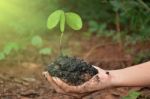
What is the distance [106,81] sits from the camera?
240cm

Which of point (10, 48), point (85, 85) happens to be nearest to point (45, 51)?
point (10, 48)

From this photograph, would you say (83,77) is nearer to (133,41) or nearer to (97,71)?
(97,71)

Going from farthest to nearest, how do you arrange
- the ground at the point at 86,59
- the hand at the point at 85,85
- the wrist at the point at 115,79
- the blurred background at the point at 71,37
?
1. the blurred background at the point at 71,37
2. the ground at the point at 86,59
3. the wrist at the point at 115,79
4. the hand at the point at 85,85

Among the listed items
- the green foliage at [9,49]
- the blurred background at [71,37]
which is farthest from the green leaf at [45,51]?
the green foliage at [9,49]

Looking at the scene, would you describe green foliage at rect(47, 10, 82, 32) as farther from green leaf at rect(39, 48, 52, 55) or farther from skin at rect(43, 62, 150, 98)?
green leaf at rect(39, 48, 52, 55)

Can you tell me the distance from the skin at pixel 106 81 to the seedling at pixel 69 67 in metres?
0.03

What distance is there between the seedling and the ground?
33cm

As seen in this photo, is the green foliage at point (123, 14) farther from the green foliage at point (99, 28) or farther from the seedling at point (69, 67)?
the seedling at point (69, 67)

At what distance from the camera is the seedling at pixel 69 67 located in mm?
2342

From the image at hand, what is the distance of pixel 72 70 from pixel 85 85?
0.39 ft

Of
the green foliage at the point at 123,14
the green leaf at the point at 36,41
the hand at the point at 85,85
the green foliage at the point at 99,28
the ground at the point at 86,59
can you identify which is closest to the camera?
the hand at the point at 85,85

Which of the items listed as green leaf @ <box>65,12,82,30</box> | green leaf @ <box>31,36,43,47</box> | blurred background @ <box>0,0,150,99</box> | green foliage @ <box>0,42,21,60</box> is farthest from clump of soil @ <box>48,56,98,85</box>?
green leaf @ <box>31,36,43,47</box>

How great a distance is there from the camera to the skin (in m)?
2.33

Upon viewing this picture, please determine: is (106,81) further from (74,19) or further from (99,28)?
(99,28)
